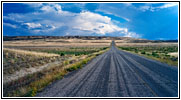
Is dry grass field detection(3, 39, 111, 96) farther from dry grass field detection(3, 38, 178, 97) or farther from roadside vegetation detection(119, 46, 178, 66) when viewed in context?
roadside vegetation detection(119, 46, 178, 66)

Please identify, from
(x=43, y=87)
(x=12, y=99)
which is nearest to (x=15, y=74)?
(x=43, y=87)

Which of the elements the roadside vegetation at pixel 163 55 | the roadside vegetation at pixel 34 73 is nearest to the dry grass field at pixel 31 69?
the roadside vegetation at pixel 34 73

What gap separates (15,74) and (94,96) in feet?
46.5

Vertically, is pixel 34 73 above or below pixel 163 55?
below

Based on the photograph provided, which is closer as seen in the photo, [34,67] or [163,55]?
[34,67]

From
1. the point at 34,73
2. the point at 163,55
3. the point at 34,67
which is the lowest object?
the point at 34,73

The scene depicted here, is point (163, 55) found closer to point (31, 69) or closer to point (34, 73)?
point (31, 69)

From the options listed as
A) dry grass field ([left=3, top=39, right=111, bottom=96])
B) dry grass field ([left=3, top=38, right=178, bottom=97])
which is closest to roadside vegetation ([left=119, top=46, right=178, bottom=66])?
dry grass field ([left=3, top=38, right=178, bottom=97])

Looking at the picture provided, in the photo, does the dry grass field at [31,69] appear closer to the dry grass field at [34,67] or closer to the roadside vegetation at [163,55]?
the dry grass field at [34,67]

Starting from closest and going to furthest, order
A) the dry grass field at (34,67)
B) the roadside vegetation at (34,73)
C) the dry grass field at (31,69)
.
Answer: the roadside vegetation at (34,73), the dry grass field at (31,69), the dry grass field at (34,67)

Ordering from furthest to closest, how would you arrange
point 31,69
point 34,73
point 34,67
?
1. point 34,67
2. point 31,69
3. point 34,73

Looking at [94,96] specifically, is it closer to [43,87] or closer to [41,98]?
[41,98]

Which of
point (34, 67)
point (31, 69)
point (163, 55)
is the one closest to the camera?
point (31, 69)

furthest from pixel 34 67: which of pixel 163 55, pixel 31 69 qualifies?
pixel 163 55
